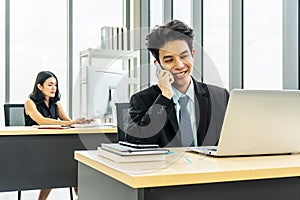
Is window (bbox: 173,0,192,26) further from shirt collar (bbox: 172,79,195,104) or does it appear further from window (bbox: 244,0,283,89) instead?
shirt collar (bbox: 172,79,195,104)

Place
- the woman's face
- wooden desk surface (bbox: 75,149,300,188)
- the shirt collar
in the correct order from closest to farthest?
wooden desk surface (bbox: 75,149,300,188)
the shirt collar
the woman's face

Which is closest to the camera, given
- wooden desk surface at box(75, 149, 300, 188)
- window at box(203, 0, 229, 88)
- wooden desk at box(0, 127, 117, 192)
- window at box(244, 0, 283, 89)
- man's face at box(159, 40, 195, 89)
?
wooden desk surface at box(75, 149, 300, 188)

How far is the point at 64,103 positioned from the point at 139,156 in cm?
423

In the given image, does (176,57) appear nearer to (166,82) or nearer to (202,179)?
(166,82)

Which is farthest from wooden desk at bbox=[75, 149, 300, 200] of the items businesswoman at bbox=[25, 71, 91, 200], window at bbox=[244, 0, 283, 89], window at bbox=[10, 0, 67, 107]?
window at bbox=[10, 0, 67, 107]

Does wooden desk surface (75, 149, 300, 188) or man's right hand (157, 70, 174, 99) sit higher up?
man's right hand (157, 70, 174, 99)

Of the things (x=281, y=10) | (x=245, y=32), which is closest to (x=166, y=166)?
(x=281, y=10)

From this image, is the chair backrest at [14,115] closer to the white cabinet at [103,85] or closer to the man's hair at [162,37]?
the white cabinet at [103,85]

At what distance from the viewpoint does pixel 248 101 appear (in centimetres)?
117

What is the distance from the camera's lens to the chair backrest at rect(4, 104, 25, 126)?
3488 mm

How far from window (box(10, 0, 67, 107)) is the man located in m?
3.51

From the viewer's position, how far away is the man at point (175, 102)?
4.95ft

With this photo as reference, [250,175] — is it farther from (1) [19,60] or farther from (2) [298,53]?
(1) [19,60]

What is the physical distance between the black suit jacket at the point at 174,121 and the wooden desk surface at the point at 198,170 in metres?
0.40
